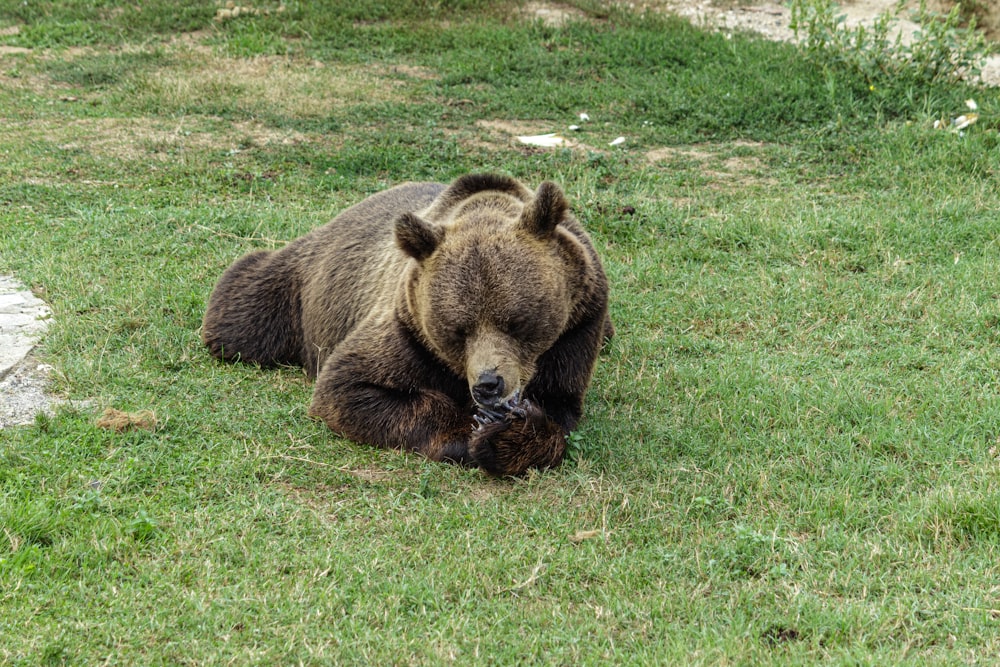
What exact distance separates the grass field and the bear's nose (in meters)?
0.43

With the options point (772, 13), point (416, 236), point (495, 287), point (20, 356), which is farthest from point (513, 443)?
point (772, 13)

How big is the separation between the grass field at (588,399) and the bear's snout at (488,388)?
0.43 m

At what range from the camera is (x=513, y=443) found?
4613 mm

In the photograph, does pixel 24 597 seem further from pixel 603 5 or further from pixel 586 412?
pixel 603 5

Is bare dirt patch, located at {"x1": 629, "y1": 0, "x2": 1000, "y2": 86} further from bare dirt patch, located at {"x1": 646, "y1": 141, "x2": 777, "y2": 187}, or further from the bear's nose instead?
the bear's nose

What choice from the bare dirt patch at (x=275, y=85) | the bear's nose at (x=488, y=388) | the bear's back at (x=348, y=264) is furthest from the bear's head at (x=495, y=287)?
the bare dirt patch at (x=275, y=85)

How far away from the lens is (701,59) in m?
11.4

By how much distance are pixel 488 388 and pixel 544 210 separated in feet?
2.69

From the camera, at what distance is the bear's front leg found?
4.62 meters

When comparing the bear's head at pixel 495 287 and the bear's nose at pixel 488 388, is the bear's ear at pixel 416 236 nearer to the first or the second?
the bear's head at pixel 495 287

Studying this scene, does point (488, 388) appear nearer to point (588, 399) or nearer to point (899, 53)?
point (588, 399)

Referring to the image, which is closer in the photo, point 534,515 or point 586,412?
point 534,515

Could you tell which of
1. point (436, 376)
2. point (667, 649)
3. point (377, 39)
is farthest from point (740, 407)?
point (377, 39)

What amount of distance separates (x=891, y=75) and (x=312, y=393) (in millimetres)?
6742
